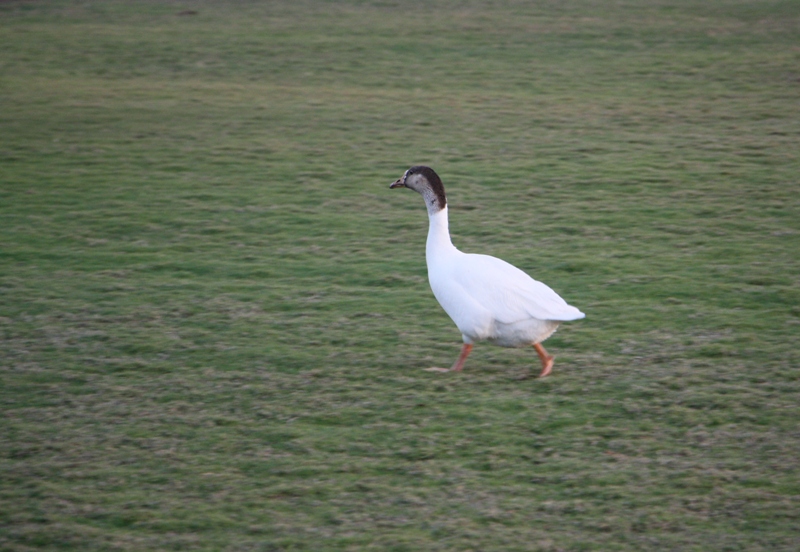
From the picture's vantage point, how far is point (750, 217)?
25.9 ft

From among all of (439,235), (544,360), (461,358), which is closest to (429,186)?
(439,235)

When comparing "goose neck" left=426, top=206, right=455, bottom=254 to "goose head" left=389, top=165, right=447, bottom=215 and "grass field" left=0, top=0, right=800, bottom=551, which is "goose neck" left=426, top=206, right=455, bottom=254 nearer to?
"goose head" left=389, top=165, right=447, bottom=215

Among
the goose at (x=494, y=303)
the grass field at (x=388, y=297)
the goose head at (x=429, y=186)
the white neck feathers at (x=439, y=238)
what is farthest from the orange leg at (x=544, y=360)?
the goose head at (x=429, y=186)

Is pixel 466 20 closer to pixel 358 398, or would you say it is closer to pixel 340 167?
pixel 340 167

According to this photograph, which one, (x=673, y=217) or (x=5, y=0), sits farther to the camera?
(x=5, y=0)

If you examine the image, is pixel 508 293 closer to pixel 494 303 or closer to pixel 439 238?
pixel 494 303

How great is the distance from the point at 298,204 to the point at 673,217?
3354mm

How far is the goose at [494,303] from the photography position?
16.4 feet

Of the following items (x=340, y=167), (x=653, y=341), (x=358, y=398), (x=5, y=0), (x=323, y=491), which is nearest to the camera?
(x=323, y=491)

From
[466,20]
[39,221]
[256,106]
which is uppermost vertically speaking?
[466,20]

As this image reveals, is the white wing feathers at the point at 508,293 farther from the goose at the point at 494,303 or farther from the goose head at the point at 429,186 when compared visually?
the goose head at the point at 429,186

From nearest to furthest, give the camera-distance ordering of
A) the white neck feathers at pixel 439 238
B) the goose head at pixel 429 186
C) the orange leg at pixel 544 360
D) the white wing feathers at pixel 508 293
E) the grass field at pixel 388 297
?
the grass field at pixel 388 297 < the white wing feathers at pixel 508 293 < the orange leg at pixel 544 360 < the white neck feathers at pixel 439 238 < the goose head at pixel 429 186

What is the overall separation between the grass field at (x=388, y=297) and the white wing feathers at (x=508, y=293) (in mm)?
424

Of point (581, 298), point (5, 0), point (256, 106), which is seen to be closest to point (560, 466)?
point (581, 298)
